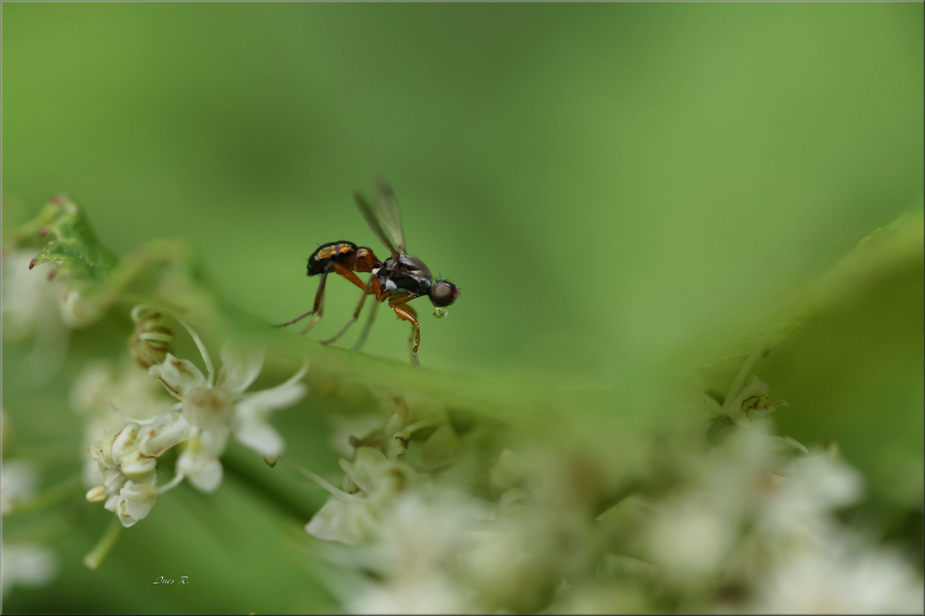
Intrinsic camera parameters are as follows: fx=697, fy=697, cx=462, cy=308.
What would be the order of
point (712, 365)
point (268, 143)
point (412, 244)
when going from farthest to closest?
point (268, 143), point (412, 244), point (712, 365)

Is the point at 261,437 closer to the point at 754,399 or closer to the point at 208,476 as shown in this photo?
the point at 208,476

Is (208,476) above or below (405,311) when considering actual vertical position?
below

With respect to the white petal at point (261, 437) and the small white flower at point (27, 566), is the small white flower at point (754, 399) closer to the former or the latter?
the white petal at point (261, 437)

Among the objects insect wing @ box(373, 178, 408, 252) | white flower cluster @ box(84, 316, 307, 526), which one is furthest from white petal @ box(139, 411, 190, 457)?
insect wing @ box(373, 178, 408, 252)

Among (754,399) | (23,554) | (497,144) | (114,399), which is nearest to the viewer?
(754,399)

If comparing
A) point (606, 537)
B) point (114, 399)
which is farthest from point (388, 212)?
point (606, 537)

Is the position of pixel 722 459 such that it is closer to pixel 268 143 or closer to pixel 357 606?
pixel 357 606

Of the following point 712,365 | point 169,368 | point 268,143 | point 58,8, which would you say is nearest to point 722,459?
point 712,365
